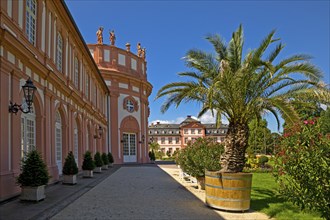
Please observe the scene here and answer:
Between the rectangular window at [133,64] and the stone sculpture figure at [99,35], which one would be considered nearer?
the stone sculpture figure at [99,35]

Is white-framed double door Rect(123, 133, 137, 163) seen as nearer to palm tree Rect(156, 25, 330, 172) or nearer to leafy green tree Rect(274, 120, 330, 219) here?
palm tree Rect(156, 25, 330, 172)

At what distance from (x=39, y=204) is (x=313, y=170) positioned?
6.32 metres

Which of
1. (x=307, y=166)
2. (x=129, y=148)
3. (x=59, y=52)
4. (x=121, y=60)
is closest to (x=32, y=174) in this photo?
(x=307, y=166)

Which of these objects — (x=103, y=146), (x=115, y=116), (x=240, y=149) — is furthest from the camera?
(x=115, y=116)

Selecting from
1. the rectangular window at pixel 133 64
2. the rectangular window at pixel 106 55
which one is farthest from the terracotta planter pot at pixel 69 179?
the rectangular window at pixel 133 64

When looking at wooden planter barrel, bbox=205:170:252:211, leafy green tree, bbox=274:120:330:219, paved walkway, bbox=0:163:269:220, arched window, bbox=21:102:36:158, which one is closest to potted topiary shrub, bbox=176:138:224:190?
paved walkway, bbox=0:163:269:220

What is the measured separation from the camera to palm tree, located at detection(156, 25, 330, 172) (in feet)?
26.5

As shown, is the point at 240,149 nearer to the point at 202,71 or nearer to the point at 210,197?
the point at 210,197

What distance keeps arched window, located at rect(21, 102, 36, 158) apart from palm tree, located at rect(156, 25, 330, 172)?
4.99 metres

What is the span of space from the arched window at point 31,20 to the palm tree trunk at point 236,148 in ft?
23.4

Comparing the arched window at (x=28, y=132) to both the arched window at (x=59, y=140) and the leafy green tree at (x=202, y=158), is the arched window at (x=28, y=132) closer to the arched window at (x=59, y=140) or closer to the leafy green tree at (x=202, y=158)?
the arched window at (x=59, y=140)

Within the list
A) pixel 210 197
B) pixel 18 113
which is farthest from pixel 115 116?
pixel 210 197

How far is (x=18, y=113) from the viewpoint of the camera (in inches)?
356

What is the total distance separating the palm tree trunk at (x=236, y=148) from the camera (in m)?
8.38
